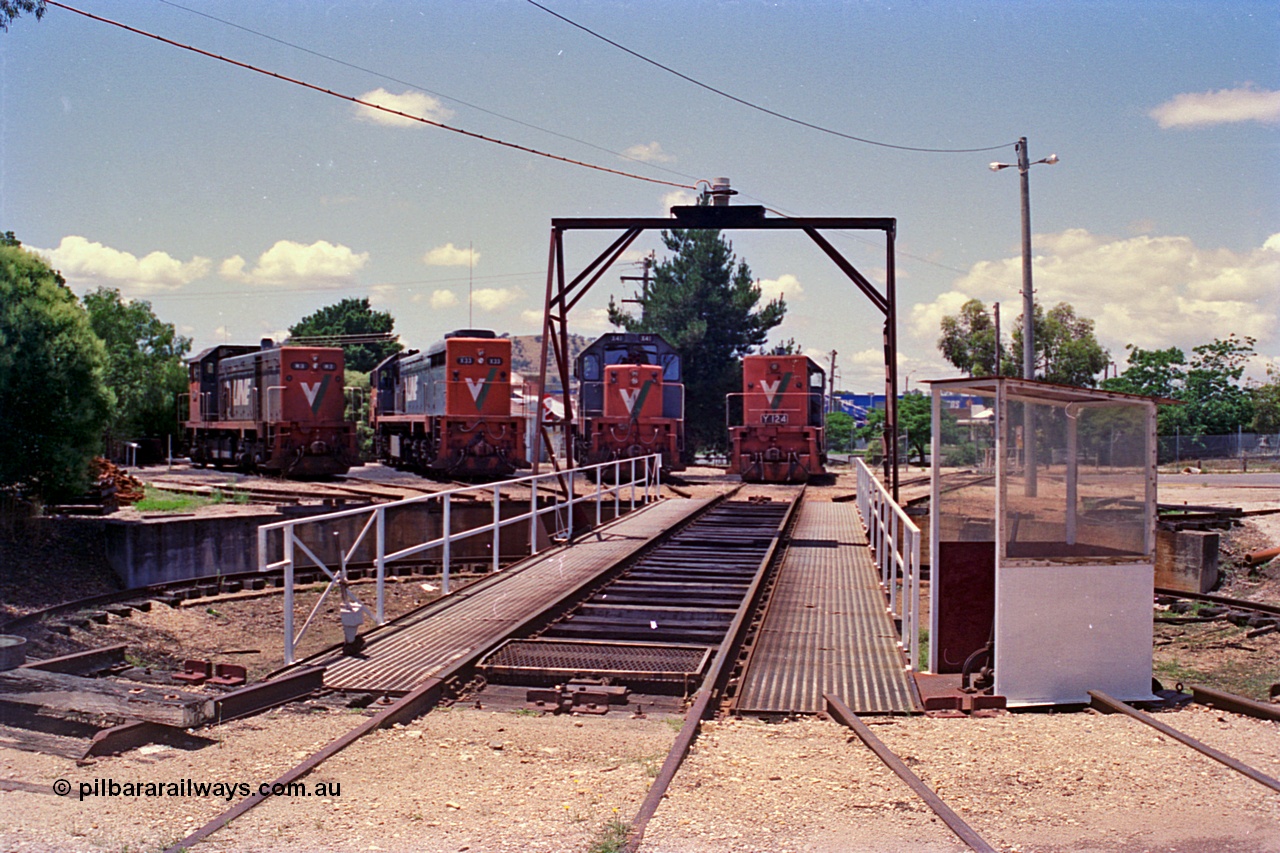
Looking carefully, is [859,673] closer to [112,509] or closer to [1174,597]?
[1174,597]

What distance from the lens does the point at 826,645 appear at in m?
8.92

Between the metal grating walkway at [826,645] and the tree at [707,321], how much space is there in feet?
113

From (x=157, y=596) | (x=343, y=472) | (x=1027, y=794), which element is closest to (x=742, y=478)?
(x=343, y=472)

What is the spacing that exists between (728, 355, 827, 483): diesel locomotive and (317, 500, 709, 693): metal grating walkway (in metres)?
13.0

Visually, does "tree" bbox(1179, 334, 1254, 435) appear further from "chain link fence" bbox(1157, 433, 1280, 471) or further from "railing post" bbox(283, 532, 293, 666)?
"railing post" bbox(283, 532, 293, 666)

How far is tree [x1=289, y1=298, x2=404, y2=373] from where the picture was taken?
70625 mm

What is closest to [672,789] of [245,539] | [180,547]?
[180,547]

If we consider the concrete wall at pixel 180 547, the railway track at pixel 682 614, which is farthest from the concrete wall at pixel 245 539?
the railway track at pixel 682 614

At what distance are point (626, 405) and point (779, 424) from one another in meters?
3.94

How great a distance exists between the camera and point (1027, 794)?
5.09m

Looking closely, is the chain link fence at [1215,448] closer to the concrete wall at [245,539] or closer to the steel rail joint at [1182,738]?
the concrete wall at [245,539]

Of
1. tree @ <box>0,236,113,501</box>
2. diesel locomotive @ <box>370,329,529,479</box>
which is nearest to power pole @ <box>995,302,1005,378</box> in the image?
diesel locomotive @ <box>370,329,529,479</box>

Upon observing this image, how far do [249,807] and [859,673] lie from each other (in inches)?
181

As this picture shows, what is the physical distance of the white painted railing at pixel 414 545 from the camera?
806 centimetres
